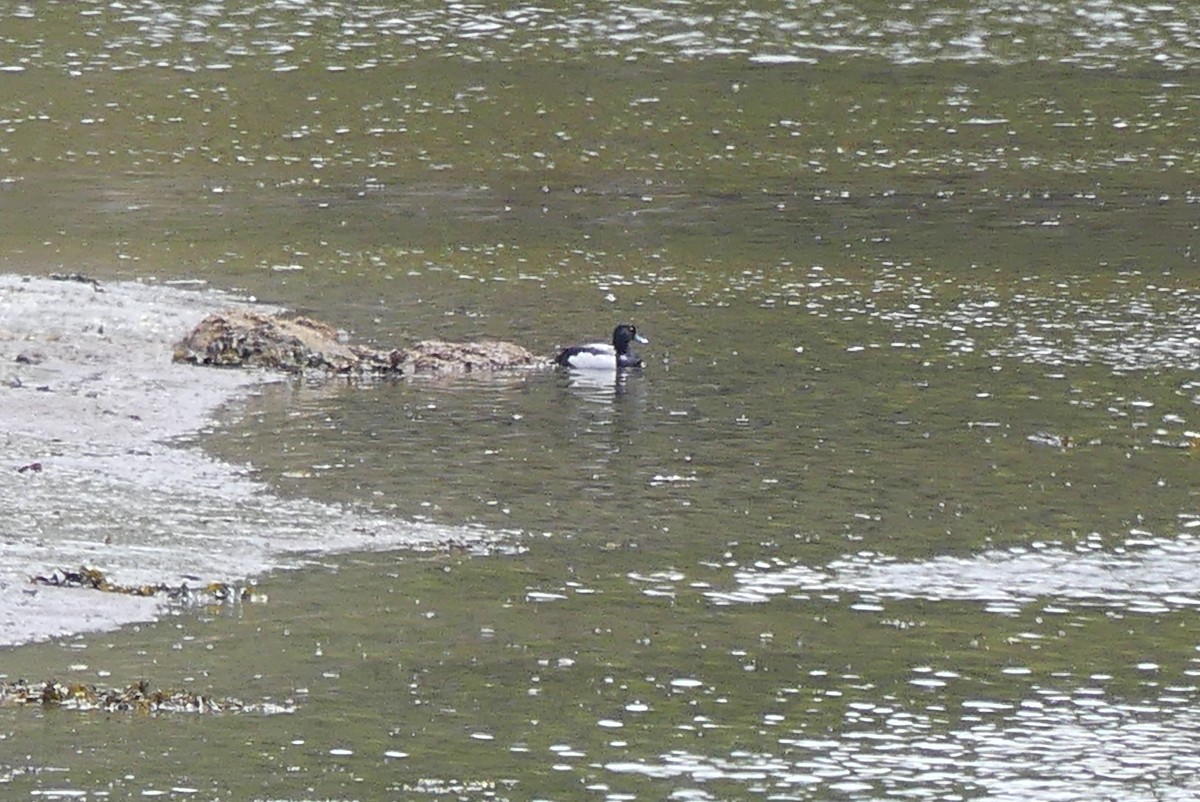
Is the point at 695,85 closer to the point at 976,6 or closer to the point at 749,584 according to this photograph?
the point at 976,6

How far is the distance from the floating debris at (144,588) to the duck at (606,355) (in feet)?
25.3

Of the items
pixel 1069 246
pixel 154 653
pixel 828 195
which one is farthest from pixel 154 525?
pixel 828 195

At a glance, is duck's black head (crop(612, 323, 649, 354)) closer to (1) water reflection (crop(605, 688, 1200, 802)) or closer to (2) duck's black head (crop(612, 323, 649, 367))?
(2) duck's black head (crop(612, 323, 649, 367))

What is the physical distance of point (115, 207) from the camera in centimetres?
3073

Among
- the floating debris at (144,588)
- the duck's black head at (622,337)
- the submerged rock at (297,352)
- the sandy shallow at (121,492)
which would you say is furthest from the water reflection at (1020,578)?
the submerged rock at (297,352)

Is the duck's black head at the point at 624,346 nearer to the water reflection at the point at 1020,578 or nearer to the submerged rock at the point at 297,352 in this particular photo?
the submerged rock at the point at 297,352

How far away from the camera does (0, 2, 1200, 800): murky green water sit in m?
10.2

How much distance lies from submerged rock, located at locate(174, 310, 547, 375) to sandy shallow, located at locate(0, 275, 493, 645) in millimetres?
249

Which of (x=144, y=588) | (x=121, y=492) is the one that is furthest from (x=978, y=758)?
(x=121, y=492)

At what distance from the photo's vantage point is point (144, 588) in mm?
12320

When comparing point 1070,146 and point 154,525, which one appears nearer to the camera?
point 154,525

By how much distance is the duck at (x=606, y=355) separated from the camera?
65.2 feet

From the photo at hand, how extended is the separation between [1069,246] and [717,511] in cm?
1402

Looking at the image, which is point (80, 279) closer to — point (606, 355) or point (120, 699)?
point (606, 355)
